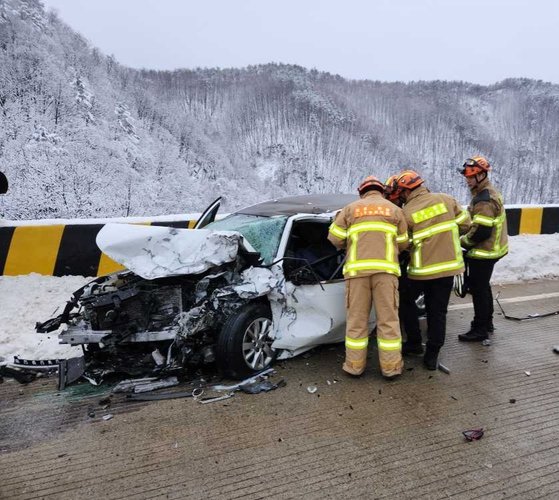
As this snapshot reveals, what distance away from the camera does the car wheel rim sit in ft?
12.7

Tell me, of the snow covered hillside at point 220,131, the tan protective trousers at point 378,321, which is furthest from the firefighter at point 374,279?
the snow covered hillside at point 220,131

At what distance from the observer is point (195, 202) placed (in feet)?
50.7

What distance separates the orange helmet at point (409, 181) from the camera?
4.18 metres

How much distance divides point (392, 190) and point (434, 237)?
63cm

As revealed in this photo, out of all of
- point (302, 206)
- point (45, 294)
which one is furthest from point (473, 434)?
point (45, 294)

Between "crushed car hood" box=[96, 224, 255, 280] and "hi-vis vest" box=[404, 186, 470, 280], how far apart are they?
1550mm

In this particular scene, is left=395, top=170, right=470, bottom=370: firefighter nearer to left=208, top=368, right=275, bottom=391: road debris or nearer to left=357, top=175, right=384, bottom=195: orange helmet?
left=357, top=175, right=384, bottom=195: orange helmet

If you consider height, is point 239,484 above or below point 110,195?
below

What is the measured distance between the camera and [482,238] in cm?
474

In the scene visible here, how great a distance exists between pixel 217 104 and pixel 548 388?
65.3 feet

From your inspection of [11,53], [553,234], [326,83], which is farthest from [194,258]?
[326,83]

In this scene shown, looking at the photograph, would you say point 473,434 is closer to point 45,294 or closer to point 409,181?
point 409,181

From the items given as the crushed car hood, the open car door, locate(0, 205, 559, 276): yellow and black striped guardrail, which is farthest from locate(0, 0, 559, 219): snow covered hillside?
the crushed car hood

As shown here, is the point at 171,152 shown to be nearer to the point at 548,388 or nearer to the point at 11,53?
the point at 11,53
